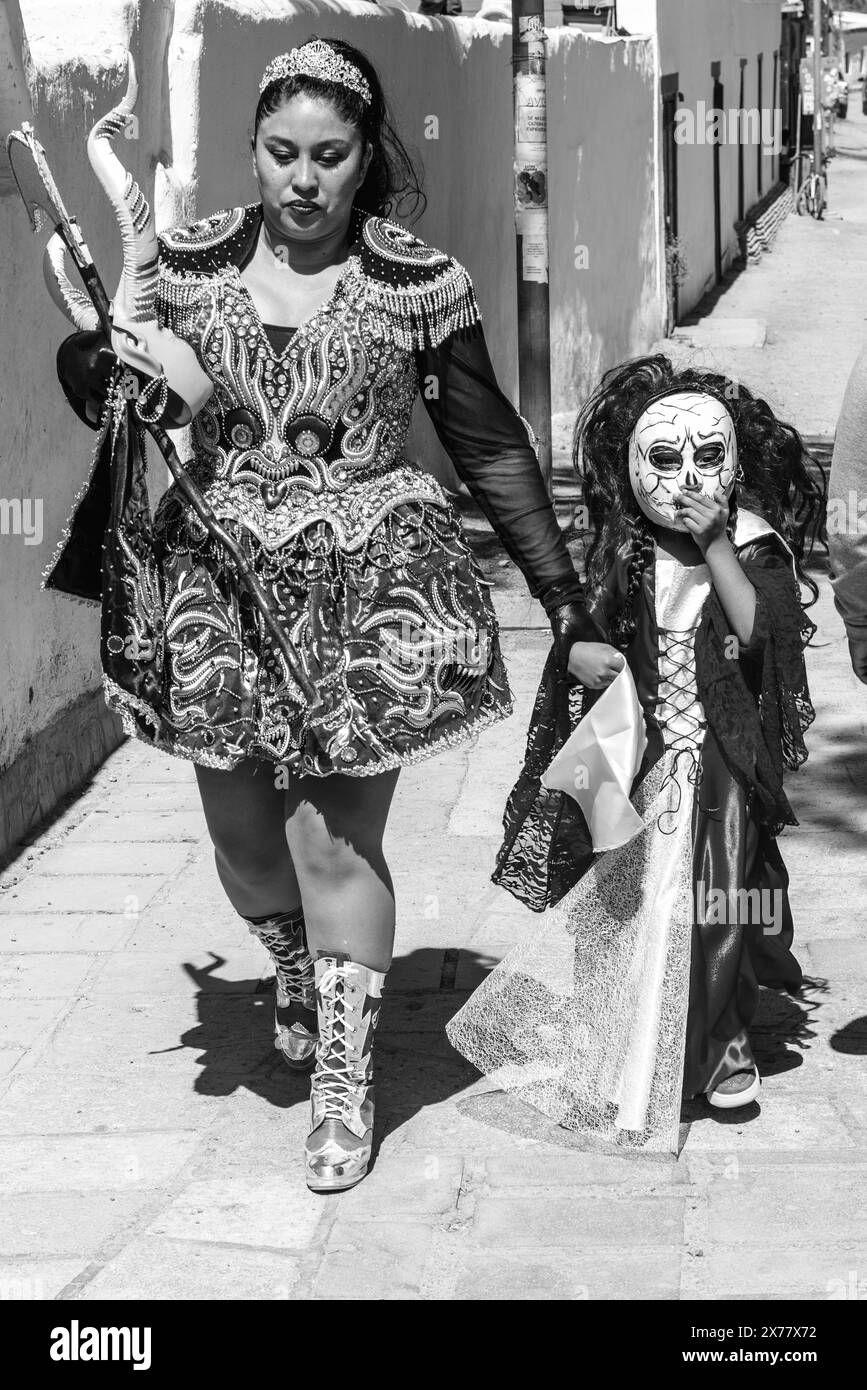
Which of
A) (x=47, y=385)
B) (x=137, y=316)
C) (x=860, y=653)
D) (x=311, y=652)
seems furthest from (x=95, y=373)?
(x=47, y=385)

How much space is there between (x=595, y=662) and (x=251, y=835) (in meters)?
0.71

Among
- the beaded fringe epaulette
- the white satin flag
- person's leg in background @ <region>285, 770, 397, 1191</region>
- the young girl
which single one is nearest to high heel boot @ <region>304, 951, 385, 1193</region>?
person's leg in background @ <region>285, 770, 397, 1191</region>

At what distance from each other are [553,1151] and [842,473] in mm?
1414

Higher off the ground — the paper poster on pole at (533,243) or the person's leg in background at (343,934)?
the paper poster on pole at (533,243)

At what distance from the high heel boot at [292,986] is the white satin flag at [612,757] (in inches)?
24.7

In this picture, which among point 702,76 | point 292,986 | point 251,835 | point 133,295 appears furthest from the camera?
point 702,76

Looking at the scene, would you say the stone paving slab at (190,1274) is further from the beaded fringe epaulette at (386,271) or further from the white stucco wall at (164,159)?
the white stucco wall at (164,159)

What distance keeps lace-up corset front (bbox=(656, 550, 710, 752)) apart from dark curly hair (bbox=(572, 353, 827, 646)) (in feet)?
0.21

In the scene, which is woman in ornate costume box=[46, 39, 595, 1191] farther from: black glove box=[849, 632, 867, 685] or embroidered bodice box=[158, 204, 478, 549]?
black glove box=[849, 632, 867, 685]

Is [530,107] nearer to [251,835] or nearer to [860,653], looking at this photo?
[251,835]

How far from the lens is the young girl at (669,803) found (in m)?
3.54

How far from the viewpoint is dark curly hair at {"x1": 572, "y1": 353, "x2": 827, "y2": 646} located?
3.69 metres

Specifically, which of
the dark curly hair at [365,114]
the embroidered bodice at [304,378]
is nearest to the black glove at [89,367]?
the embroidered bodice at [304,378]

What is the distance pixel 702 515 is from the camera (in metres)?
3.49
